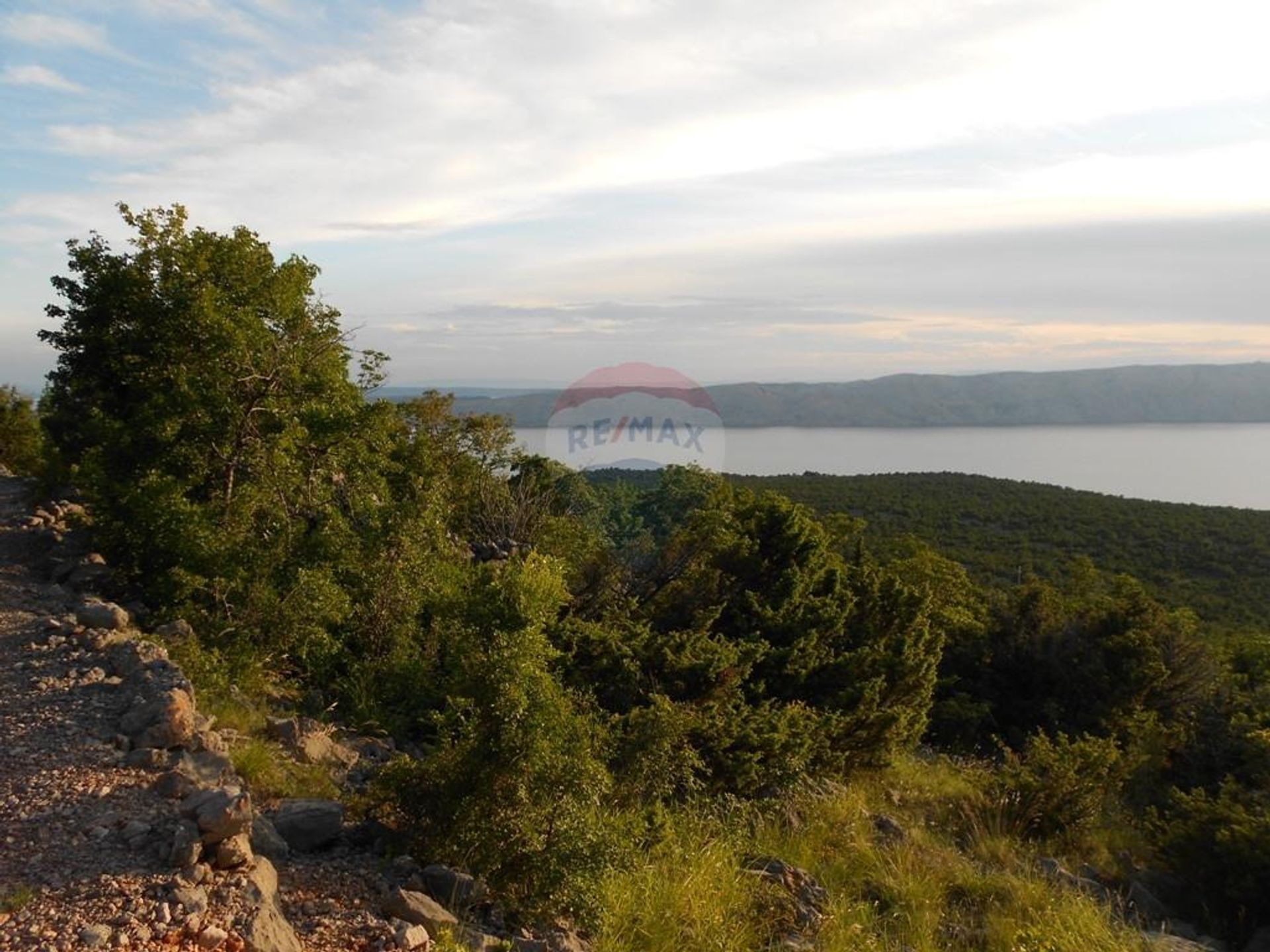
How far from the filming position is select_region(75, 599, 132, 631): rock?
25.8 ft

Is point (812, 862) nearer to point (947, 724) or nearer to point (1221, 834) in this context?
point (1221, 834)

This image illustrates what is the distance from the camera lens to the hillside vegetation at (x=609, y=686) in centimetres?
488

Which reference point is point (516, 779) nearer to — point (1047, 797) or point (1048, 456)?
point (1047, 797)

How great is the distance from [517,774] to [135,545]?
22.7ft

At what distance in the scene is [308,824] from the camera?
4898mm

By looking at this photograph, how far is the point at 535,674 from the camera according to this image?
476 cm

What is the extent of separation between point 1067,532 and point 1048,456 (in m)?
44.6

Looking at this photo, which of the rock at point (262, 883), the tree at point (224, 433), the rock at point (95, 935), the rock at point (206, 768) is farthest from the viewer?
the tree at point (224, 433)

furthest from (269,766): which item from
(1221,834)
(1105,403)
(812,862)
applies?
(1105,403)

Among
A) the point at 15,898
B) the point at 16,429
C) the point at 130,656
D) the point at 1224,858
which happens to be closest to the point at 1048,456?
the point at 16,429

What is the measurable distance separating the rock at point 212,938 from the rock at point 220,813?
0.64 meters

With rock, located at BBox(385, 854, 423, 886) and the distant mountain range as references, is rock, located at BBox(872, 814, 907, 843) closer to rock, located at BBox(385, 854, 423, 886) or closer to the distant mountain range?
rock, located at BBox(385, 854, 423, 886)

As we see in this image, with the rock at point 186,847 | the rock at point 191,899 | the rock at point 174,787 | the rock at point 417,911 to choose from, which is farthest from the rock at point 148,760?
the rock at point 417,911

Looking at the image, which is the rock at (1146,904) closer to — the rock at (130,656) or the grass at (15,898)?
the grass at (15,898)
